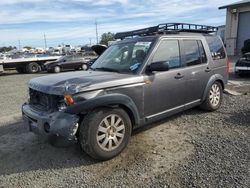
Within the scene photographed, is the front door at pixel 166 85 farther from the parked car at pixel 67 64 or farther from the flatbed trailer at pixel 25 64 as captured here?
the flatbed trailer at pixel 25 64

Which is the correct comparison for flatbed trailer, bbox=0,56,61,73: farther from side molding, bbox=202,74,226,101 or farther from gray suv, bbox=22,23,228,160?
side molding, bbox=202,74,226,101

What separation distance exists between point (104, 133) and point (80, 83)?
0.80 m

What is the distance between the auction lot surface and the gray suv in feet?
1.15

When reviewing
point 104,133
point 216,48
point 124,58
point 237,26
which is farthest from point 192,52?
point 237,26

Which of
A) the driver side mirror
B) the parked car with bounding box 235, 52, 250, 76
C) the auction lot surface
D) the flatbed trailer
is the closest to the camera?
the auction lot surface

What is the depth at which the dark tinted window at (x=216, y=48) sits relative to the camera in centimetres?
603

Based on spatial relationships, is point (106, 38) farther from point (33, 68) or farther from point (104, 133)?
point (104, 133)

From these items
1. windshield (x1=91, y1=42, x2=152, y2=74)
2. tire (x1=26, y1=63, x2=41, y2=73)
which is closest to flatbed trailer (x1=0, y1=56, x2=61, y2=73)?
tire (x1=26, y1=63, x2=41, y2=73)

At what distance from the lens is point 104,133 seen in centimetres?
398

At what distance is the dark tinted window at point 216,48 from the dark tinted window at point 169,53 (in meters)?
1.29

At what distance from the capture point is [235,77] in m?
11.7

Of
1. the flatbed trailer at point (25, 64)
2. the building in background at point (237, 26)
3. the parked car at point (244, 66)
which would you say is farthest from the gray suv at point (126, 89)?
the building in background at point (237, 26)

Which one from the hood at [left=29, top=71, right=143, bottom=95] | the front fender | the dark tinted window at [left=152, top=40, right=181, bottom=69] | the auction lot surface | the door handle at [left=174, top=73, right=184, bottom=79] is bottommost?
the auction lot surface

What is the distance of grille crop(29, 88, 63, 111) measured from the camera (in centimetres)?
386
